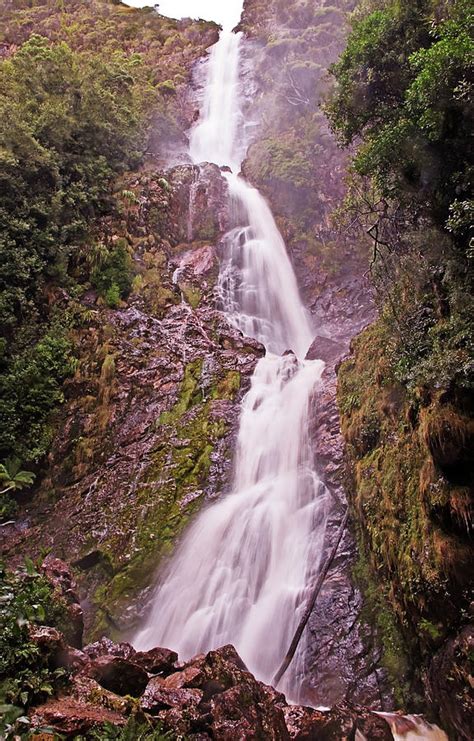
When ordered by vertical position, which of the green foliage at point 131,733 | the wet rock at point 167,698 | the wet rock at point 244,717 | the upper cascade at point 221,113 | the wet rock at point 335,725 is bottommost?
the wet rock at point 335,725

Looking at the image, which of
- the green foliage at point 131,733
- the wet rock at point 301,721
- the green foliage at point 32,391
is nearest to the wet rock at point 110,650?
the green foliage at point 131,733

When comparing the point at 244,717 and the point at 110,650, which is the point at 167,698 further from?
the point at 110,650

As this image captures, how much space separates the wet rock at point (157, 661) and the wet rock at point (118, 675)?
2.12 ft

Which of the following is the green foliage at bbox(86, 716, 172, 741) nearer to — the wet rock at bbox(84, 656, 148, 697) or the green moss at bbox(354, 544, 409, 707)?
the wet rock at bbox(84, 656, 148, 697)

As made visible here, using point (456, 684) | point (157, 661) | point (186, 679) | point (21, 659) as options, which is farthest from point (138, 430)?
point (456, 684)

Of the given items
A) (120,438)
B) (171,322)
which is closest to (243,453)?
(120,438)

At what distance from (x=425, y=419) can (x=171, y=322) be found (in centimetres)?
1059

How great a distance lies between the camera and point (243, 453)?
38.9 ft

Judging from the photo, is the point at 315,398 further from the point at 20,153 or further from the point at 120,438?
the point at 20,153

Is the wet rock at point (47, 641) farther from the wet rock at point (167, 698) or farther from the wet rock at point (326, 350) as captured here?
the wet rock at point (326, 350)

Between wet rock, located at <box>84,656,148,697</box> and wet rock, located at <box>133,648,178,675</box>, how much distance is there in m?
0.65

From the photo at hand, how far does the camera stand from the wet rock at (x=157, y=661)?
7.00 meters

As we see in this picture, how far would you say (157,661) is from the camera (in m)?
7.07

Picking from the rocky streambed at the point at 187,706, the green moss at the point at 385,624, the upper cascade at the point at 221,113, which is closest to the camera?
the rocky streambed at the point at 187,706
